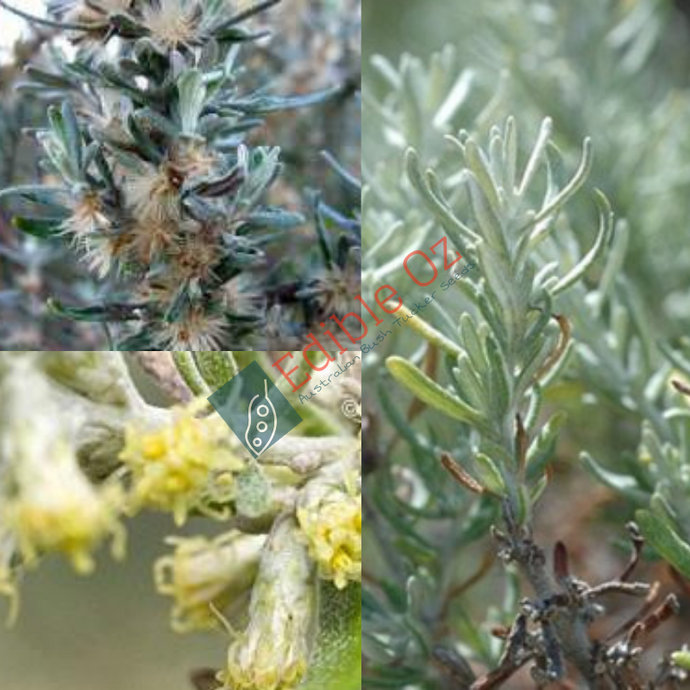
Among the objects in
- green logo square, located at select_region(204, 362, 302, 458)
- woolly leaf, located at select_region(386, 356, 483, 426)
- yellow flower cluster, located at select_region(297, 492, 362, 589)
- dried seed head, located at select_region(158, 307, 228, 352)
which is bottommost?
dried seed head, located at select_region(158, 307, 228, 352)

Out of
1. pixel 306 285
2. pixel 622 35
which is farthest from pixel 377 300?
pixel 622 35

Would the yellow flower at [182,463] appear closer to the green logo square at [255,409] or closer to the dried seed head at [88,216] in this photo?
the green logo square at [255,409]

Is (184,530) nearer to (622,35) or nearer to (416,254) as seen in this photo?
(416,254)

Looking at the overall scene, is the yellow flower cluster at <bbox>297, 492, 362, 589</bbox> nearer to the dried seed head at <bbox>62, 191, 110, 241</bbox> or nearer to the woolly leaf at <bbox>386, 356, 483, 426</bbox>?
the woolly leaf at <bbox>386, 356, 483, 426</bbox>

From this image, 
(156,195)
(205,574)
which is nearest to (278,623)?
Answer: (205,574)

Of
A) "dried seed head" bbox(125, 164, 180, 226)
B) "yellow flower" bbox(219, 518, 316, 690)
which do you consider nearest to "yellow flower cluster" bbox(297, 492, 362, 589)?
"yellow flower" bbox(219, 518, 316, 690)

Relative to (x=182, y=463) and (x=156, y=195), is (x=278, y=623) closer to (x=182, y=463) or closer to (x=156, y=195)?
(x=182, y=463)
